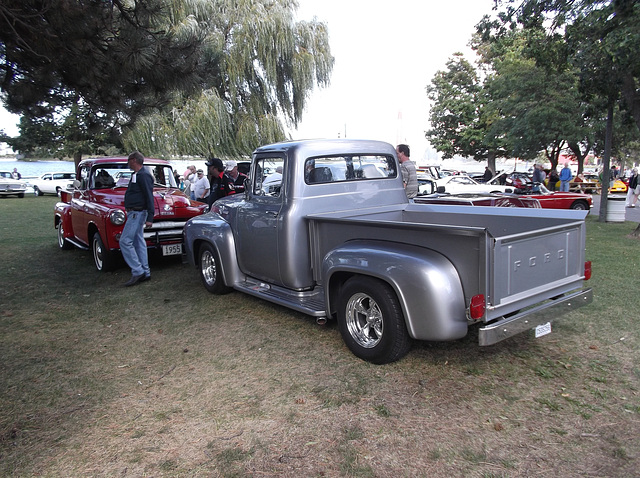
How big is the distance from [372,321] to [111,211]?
494cm

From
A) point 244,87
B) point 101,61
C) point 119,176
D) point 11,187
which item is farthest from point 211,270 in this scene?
point 11,187

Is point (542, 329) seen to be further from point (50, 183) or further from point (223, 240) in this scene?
point (50, 183)

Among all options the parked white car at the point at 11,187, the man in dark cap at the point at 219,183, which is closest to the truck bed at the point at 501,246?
the man in dark cap at the point at 219,183

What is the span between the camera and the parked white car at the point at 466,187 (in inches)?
773

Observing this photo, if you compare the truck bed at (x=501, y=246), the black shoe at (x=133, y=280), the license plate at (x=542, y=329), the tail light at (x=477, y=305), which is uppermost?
the truck bed at (x=501, y=246)

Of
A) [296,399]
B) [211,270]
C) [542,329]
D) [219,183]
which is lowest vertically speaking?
[296,399]

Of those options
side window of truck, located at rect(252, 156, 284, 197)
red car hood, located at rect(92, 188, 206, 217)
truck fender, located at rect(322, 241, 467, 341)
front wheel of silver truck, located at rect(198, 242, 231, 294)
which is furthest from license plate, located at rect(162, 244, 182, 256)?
truck fender, located at rect(322, 241, 467, 341)

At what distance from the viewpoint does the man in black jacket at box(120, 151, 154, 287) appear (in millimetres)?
6855

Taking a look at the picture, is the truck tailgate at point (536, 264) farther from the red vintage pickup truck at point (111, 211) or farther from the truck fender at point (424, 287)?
the red vintage pickup truck at point (111, 211)

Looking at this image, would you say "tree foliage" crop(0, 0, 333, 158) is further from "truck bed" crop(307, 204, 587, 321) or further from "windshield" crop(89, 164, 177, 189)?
"truck bed" crop(307, 204, 587, 321)

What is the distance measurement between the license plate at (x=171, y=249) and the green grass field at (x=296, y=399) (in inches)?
80.6

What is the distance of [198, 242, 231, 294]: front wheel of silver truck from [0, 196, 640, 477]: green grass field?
1.51 ft

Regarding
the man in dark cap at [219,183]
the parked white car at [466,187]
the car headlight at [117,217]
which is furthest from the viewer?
the parked white car at [466,187]

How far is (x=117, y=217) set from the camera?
7.32 m
